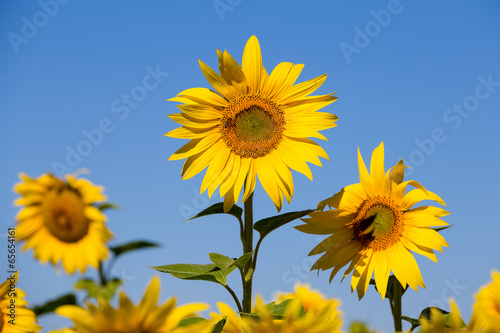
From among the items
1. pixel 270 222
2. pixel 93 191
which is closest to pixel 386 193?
pixel 270 222

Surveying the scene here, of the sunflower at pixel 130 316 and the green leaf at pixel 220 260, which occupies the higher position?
the green leaf at pixel 220 260

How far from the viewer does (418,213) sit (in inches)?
116

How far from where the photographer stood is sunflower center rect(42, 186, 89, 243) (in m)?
3.73

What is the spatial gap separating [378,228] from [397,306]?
1.54 feet

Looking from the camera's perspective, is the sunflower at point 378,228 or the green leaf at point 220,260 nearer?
the green leaf at point 220,260

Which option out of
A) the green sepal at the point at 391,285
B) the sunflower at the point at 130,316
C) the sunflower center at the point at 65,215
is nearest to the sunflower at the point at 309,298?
the green sepal at the point at 391,285

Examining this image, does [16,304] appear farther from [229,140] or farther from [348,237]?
[348,237]

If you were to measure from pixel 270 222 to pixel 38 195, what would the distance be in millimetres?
2014

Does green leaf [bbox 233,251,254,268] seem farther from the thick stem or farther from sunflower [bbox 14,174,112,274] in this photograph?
sunflower [bbox 14,174,112,274]

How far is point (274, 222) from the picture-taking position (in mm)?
2471

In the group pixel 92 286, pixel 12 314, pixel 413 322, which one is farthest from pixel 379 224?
pixel 12 314

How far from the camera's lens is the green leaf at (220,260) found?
2.30 metres

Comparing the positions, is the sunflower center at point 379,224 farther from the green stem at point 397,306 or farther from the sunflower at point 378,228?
the green stem at point 397,306

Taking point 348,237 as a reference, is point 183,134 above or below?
above
